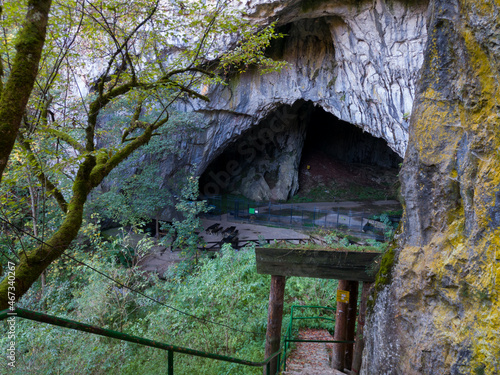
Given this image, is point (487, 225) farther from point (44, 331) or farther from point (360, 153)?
point (360, 153)

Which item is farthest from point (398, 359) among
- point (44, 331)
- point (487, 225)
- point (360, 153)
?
point (360, 153)

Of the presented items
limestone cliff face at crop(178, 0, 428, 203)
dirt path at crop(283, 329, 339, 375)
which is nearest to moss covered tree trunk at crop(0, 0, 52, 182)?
dirt path at crop(283, 329, 339, 375)

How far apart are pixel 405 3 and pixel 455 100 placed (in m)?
7.84

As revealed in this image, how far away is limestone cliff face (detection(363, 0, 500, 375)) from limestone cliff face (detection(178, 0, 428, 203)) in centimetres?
615

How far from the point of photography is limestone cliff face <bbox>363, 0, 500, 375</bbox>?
2.00 metres

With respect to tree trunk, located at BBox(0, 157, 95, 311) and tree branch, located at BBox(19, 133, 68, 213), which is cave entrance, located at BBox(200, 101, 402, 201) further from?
tree trunk, located at BBox(0, 157, 95, 311)

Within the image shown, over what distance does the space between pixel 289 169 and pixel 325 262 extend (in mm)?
16428

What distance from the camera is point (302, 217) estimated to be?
13.8 m

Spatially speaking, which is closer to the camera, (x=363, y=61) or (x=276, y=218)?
(x=363, y=61)

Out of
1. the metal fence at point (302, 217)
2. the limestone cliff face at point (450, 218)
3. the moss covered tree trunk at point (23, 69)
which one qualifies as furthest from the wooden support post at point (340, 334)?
the metal fence at point (302, 217)

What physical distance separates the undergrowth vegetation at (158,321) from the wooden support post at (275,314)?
77 centimetres

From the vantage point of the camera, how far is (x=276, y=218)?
47.0 ft

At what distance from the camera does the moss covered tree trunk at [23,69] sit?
6.73ft

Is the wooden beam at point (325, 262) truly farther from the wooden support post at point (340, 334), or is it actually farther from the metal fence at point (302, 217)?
the metal fence at point (302, 217)
